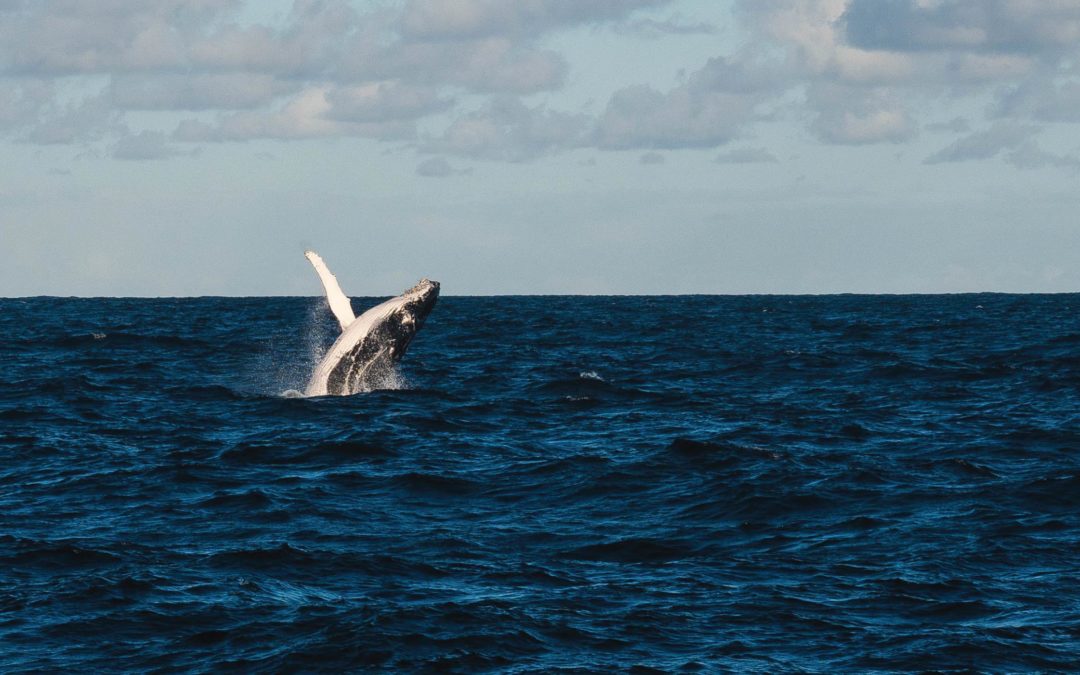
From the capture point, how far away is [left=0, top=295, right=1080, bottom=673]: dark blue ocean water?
13547mm

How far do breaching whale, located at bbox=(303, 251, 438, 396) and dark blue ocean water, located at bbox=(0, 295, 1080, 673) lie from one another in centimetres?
65

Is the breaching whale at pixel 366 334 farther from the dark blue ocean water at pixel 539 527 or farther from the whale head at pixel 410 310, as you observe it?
the dark blue ocean water at pixel 539 527

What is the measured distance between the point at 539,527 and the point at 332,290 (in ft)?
35.5

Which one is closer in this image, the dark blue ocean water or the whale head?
the dark blue ocean water

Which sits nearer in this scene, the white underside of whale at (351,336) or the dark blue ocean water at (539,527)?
the dark blue ocean water at (539,527)

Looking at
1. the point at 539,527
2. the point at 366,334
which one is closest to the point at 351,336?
the point at 366,334

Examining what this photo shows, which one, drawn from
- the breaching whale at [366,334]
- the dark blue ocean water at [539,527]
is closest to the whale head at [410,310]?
the breaching whale at [366,334]

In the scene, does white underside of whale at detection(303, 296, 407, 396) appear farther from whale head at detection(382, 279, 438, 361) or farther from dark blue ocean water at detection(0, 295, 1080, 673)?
dark blue ocean water at detection(0, 295, 1080, 673)

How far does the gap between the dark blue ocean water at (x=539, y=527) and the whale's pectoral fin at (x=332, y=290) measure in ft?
6.91

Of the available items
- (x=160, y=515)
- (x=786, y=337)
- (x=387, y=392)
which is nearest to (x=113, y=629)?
(x=160, y=515)

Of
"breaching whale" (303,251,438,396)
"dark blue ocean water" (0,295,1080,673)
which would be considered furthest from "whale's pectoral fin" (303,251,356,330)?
"dark blue ocean water" (0,295,1080,673)

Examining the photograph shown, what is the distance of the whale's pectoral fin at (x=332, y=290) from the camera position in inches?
1075

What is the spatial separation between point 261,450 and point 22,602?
9.76 meters

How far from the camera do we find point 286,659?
509 inches
